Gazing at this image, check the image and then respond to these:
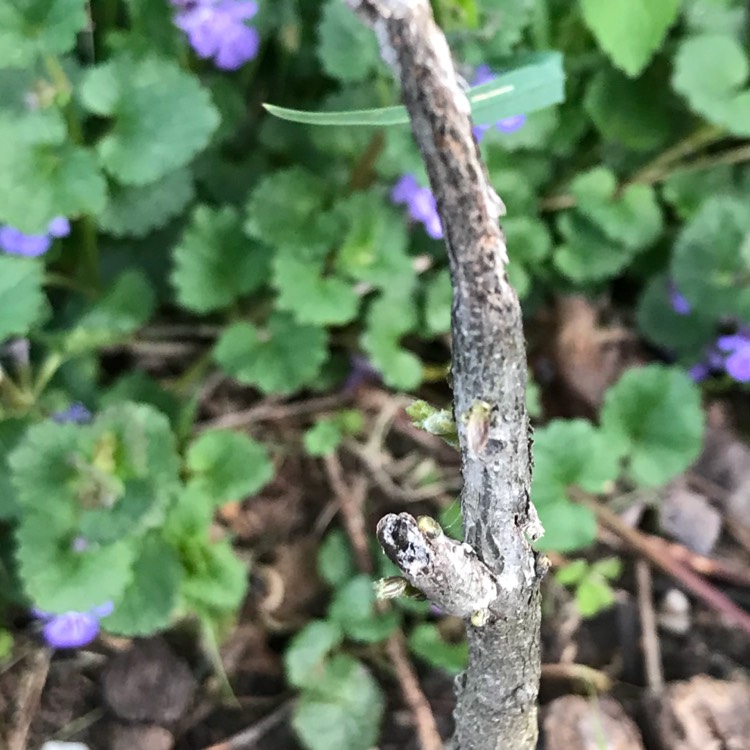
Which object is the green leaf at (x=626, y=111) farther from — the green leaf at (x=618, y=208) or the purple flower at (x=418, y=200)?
the purple flower at (x=418, y=200)

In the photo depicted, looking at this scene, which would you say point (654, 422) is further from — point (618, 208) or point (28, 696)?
point (28, 696)

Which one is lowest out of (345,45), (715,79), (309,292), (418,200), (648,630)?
(648,630)

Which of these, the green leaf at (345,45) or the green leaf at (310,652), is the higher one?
the green leaf at (345,45)

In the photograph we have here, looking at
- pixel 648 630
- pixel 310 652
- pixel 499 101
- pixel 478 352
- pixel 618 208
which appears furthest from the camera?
pixel 618 208

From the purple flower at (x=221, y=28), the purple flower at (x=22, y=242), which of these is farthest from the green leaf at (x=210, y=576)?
the purple flower at (x=221, y=28)

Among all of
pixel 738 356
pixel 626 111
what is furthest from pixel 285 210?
pixel 738 356

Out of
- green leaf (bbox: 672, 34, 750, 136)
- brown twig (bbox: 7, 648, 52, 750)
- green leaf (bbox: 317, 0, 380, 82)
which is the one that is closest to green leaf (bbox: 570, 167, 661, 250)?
green leaf (bbox: 672, 34, 750, 136)
